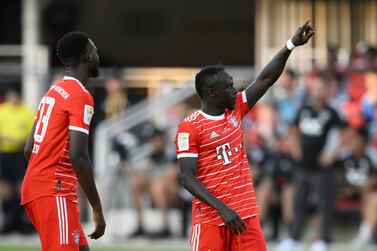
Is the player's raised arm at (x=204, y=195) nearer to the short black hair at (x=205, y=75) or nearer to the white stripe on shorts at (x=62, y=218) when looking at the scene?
the short black hair at (x=205, y=75)

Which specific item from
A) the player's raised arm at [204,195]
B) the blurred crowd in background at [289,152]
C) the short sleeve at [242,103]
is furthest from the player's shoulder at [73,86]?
the blurred crowd in background at [289,152]

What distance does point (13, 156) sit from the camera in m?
15.9

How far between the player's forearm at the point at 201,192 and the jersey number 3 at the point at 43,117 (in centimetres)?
109

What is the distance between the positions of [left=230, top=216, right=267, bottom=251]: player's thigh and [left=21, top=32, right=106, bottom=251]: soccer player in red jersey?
3.46 ft

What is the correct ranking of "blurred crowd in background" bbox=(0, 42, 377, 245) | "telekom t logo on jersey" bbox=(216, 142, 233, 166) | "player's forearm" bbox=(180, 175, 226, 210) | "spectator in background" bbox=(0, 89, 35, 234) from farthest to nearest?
"spectator in background" bbox=(0, 89, 35, 234) → "blurred crowd in background" bbox=(0, 42, 377, 245) → "telekom t logo on jersey" bbox=(216, 142, 233, 166) → "player's forearm" bbox=(180, 175, 226, 210)

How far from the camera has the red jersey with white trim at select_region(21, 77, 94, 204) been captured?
7070mm

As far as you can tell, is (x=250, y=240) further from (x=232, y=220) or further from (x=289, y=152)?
(x=289, y=152)

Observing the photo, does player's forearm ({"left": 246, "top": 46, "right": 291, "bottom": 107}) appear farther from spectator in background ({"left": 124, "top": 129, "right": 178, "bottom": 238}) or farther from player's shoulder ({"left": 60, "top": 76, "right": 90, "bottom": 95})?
spectator in background ({"left": 124, "top": 129, "right": 178, "bottom": 238})

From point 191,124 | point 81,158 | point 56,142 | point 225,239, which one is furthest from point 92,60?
point 225,239

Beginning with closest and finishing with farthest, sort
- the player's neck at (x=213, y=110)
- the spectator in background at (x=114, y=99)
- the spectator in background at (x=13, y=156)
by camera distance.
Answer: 1. the player's neck at (x=213, y=110)
2. the spectator in background at (x=13, y=156)
3. the spectator in background at (x=114, y=99)

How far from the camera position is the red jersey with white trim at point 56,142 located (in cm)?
707

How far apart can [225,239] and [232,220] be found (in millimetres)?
382

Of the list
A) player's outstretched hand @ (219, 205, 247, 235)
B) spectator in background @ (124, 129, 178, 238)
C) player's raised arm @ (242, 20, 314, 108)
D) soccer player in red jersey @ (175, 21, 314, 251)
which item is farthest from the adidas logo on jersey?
spectator in background @ (124, 129, 178, 238)

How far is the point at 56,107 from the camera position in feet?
23.3
